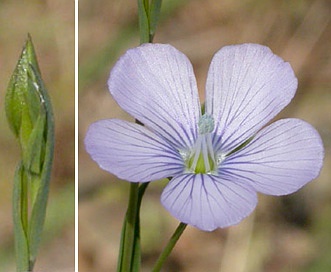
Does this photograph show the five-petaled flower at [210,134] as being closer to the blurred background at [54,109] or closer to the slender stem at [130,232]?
the slender stem at [130,232]

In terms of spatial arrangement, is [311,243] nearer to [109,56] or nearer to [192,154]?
[109,56]

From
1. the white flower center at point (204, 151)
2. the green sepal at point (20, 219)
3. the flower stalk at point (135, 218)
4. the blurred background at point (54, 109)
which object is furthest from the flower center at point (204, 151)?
the blurred background at point (54, 109)

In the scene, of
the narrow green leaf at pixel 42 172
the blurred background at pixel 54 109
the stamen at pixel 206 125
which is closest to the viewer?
the narrow green leaf at pixel 42 172

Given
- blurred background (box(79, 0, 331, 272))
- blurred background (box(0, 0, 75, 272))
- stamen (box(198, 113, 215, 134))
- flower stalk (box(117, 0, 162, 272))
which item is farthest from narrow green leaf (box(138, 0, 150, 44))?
blurred background (box(79, 0, 331, 272))

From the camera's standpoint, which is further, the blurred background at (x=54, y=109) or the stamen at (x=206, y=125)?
the blurred background at (x=54, y=109)

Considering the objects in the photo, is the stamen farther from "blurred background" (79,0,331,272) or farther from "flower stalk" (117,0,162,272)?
"blurred background" (79,0,331,272)

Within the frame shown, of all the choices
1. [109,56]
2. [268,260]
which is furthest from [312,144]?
[109,56]

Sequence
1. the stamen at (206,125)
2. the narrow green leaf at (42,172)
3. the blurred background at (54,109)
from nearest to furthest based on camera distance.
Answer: the narrow green leaf at (42,172) < the stamen at (206,125) < the blurred background at (54,109)

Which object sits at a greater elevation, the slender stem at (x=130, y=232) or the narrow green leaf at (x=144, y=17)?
the narrow green leaf at (x=144, y=17)
